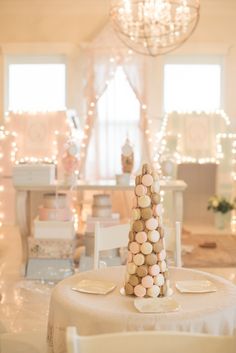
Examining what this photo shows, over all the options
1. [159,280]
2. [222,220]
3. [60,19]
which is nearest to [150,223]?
[159,280]

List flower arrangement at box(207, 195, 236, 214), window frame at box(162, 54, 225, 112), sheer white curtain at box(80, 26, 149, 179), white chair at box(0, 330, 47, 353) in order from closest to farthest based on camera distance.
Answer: white chair at box(0, 330, 47, 353) → flower arrangement at box(207, 195, 236, 214) → sheer white curtain at box(80, 26, 149, 179) → window frame at box(162, 54, 225, 112)

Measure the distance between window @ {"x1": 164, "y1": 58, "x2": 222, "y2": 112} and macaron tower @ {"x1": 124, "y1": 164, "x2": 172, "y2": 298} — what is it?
6075 mm

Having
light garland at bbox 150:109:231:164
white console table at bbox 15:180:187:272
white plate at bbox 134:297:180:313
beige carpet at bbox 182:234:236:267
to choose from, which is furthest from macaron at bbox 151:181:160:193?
light garland at bbox 150:109:231:164

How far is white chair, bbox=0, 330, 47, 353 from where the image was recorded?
330 centimetres

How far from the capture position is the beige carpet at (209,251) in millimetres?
5496

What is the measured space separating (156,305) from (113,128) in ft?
20.2

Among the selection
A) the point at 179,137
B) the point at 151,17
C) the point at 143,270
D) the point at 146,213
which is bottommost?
the point at 143,270

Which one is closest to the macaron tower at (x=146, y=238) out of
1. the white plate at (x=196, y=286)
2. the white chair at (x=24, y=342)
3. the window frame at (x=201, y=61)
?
the white plate at (x=196, y=286)

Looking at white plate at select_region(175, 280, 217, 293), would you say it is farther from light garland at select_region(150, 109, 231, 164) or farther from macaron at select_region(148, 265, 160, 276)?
light garland at select_region(150, 109, 231, 164)

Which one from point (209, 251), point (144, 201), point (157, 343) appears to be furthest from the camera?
point (209, 251)

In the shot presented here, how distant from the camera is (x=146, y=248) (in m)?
2.22

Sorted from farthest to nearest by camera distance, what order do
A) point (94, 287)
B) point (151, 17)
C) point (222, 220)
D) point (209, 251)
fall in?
point (222, 220), point (209, 251), point (151, 17), point (94, 287)

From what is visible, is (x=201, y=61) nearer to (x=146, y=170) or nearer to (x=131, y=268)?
(x=146, y=170)

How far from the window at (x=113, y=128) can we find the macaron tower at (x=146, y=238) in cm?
576
